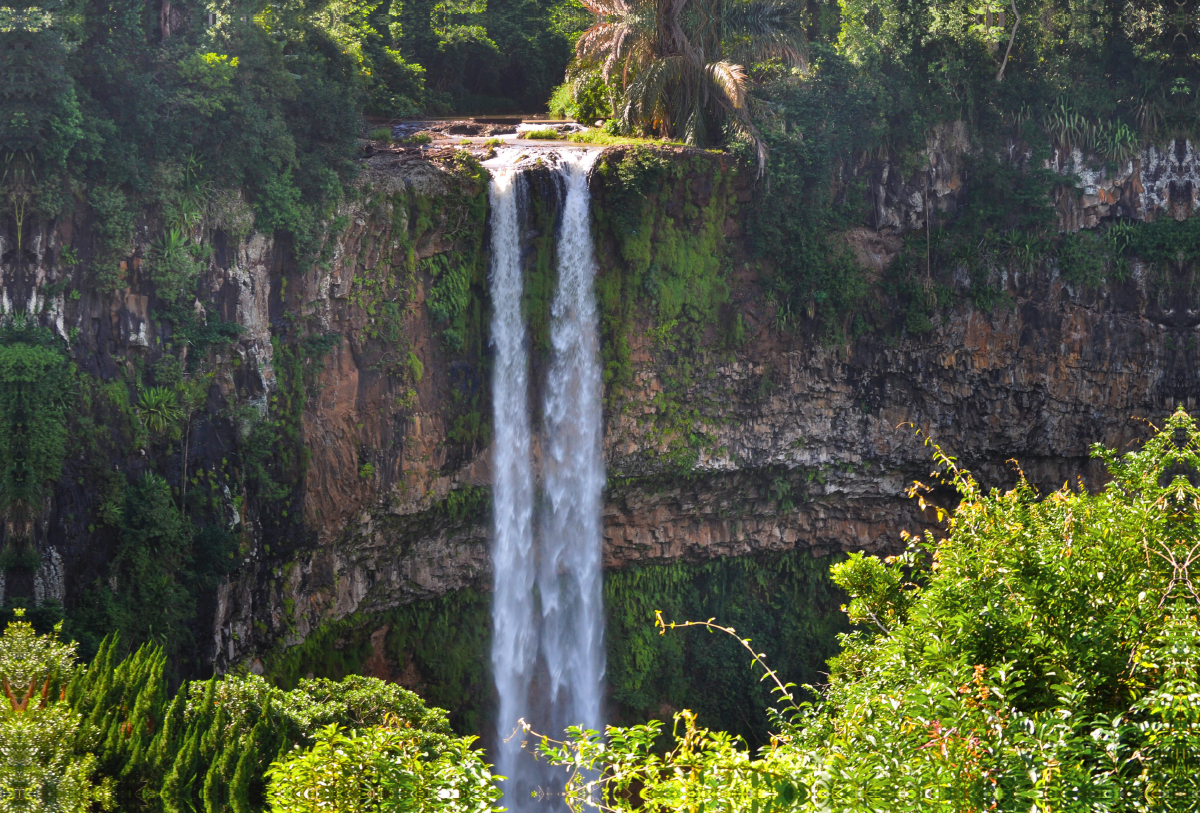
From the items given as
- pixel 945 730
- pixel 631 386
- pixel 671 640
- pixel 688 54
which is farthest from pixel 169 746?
pixel 688 54

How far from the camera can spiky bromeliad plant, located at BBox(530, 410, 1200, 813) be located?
4742mm

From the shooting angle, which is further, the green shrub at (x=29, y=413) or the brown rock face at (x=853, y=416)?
the brown rock face at (x=853, y=416)

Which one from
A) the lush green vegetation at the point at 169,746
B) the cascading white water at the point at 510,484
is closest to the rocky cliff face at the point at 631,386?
the cascading white water at the point at 510,484

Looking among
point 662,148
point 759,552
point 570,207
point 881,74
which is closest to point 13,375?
point 570,207

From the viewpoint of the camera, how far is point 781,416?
72.4ft

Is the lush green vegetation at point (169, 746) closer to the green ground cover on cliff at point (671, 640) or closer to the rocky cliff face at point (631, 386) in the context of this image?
the rocky cliff face at point (631, 386)

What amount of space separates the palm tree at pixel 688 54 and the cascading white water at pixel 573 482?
2633 millimetres

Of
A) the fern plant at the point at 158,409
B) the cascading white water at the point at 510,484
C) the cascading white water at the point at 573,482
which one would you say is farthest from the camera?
the cascading white water at the point at 573,482

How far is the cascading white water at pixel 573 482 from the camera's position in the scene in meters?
19.4

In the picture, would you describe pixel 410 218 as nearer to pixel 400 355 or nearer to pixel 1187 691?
pixel 400 355

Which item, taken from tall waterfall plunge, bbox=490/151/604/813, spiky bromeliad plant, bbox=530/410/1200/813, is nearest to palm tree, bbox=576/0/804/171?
tall waterfall plunge, bbox=490/151/604/813

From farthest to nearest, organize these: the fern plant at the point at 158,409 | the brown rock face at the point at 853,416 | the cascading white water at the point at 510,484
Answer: the brown rock face at the point at 853,416
the cascading white water at the point at 510,484
the fern plant at the point at 158,409

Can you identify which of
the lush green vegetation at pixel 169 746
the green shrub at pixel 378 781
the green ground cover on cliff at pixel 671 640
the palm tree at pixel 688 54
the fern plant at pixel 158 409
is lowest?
the green ground cover on cliff at pixel 671 640

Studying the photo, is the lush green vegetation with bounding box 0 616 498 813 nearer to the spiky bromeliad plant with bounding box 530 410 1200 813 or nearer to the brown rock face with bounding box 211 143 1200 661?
the spiky bromeliad plant with bounding box 530 410 1200 813
